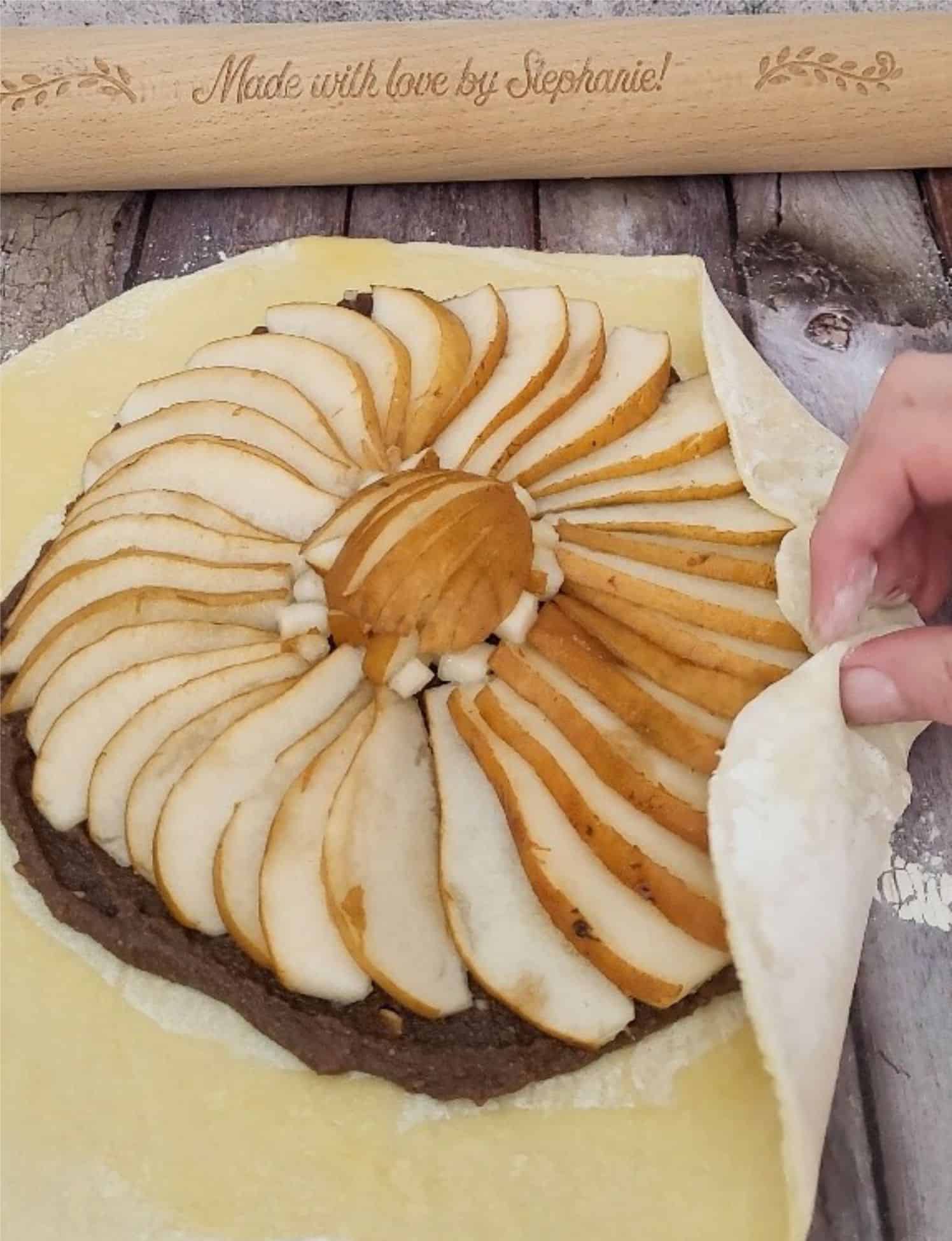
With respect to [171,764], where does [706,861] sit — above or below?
below

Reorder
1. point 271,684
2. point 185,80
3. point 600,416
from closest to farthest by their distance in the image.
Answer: point 271,684 → point 600,416 → point 185,80

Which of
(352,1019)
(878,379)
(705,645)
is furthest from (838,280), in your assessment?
(352,1019)

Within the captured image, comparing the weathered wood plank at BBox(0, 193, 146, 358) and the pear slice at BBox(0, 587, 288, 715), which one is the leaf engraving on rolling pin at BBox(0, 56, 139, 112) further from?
the pear slice at BBox(0, 587, 288, 715)

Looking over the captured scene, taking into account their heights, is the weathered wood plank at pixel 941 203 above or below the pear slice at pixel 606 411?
below

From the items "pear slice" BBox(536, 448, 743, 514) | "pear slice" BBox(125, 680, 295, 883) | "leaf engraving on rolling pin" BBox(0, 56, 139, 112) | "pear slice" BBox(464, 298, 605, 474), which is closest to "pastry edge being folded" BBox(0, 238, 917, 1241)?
"pear slice" BBox(536, 448, 743, 514)

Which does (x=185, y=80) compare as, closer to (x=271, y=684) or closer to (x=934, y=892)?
(x=271, y=684)

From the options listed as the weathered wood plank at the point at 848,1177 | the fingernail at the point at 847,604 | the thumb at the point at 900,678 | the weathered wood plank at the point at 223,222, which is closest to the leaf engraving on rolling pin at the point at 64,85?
the weathered wood plank at the point at 223,222

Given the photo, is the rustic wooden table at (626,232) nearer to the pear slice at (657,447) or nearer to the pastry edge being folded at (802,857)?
the pear slice at (657,447)

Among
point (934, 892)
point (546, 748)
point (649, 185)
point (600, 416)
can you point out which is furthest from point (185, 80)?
point (934, 892)
